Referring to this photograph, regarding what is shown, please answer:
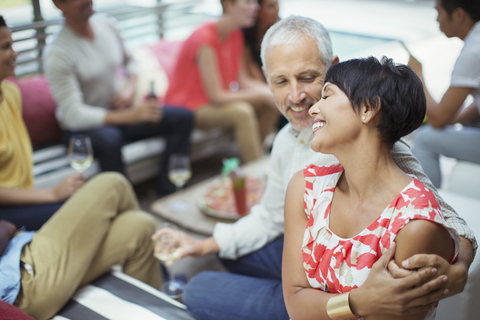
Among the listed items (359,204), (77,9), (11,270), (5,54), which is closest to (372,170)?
(359,204)

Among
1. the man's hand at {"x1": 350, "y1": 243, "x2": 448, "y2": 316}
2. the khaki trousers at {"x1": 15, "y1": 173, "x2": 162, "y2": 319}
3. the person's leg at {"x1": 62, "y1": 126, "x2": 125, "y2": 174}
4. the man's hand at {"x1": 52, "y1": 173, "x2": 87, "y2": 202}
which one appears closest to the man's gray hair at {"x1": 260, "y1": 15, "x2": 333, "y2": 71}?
the man's hand at {"x1": 350, "y1": 243, "x2": 448, "y2": 316}

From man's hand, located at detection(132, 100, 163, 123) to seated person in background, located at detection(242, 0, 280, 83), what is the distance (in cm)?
83

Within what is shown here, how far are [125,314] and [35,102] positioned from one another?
1846 mm

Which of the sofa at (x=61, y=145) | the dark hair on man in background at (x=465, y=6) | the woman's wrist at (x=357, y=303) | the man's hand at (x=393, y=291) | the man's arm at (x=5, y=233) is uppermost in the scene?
the dark hair on man in background at (x=465, y=6)

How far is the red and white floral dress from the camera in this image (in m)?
0.90

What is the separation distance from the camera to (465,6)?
162 centimetres

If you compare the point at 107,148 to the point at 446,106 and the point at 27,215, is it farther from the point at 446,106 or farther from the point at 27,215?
the point at 446,106

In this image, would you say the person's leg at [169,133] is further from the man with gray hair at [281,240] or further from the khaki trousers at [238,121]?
the man with gray hair at [281,240]

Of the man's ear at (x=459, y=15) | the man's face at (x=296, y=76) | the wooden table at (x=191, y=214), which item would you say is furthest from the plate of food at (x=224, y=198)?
the man's ear at (x=459, y=15)

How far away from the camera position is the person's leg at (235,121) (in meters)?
3.19

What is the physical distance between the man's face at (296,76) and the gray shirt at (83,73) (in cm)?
171

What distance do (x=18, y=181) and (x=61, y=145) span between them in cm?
112

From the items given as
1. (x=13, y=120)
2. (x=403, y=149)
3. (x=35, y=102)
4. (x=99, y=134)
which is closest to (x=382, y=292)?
(x=403, y=149)

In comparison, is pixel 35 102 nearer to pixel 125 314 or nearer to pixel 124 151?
pixel 124 151
